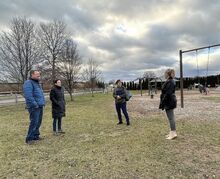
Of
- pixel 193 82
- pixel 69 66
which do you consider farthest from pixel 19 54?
pixel 193 82

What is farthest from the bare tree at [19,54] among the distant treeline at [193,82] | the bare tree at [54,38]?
the distant treeline at [193,82]

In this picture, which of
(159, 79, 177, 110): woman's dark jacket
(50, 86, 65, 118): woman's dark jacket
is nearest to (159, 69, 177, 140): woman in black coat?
(159, 79, 177, 110): woman's dark jacket

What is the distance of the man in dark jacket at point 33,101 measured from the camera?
5949mm

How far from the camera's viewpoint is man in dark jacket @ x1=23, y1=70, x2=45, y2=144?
19.5ft

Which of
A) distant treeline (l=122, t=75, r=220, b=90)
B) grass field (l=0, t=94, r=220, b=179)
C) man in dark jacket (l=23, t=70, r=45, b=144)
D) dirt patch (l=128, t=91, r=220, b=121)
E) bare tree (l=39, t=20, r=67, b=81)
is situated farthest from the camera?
distant treeline (l=122, t=75, r=220, b=90)

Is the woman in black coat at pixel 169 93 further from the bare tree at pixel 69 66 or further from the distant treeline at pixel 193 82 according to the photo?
the distant treeline at pixel 193 82

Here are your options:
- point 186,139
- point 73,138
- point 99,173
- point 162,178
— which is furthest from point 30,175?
point 186,139

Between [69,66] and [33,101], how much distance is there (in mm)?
20755

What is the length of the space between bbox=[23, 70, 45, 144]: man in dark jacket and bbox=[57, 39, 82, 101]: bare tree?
1973 cm

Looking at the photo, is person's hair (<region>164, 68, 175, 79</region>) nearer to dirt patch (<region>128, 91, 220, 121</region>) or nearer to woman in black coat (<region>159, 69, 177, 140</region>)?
woman in black coat (<region>159, 69, 177, 140</region>)

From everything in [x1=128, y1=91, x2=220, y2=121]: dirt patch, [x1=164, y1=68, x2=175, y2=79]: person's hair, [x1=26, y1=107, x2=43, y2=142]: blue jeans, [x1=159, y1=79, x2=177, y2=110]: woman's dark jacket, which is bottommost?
[x1=128, y1=91, x2=220, y2=121]: dirt patch

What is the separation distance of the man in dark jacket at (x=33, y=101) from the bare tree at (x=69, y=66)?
19728mm

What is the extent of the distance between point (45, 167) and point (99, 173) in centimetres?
107

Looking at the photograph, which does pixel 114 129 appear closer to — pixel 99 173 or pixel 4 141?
pixel 4 141
